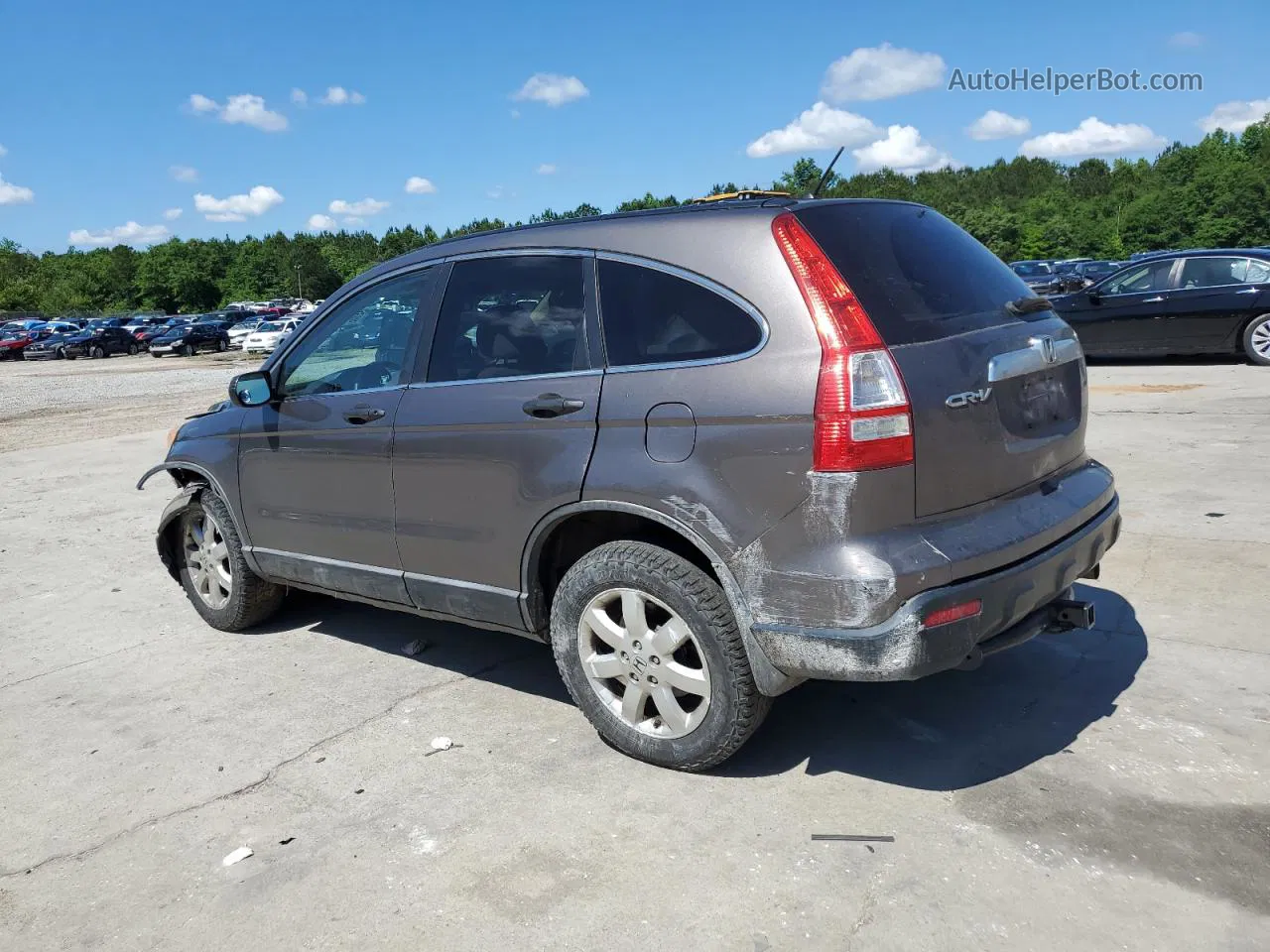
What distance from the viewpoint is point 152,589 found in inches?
261

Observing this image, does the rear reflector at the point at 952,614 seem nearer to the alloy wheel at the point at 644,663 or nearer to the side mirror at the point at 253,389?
the alloy wheel at the point at 644,663

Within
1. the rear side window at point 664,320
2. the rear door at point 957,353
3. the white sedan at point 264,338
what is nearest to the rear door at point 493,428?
the rear side window at point 664,320

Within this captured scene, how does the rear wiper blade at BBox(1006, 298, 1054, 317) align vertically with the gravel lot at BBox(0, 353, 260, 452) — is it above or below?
above

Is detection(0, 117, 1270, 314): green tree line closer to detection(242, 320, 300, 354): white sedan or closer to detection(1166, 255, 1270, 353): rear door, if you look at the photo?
detection(242, 320, 300, 354): white sedan

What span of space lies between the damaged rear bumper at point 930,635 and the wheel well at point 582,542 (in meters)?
0.48

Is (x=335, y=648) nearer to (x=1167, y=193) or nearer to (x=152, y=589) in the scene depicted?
(x=152, y=589)

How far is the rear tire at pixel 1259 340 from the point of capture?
45.4 ft

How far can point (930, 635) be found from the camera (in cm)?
304

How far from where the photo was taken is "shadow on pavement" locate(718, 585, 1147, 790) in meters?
3.64

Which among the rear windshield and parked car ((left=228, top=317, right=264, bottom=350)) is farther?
parked car ((left=228, top=317, right=264, bottom=350))

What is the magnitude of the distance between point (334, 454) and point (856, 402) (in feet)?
8.38

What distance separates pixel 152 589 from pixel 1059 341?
219 inches

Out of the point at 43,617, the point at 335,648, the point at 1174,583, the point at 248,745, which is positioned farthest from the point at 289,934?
the point at 1174,583

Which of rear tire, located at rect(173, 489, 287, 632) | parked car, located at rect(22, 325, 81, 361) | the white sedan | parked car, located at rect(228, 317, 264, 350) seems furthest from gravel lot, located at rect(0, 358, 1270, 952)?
parked car, located at rect(22, 325, 81, 361)
